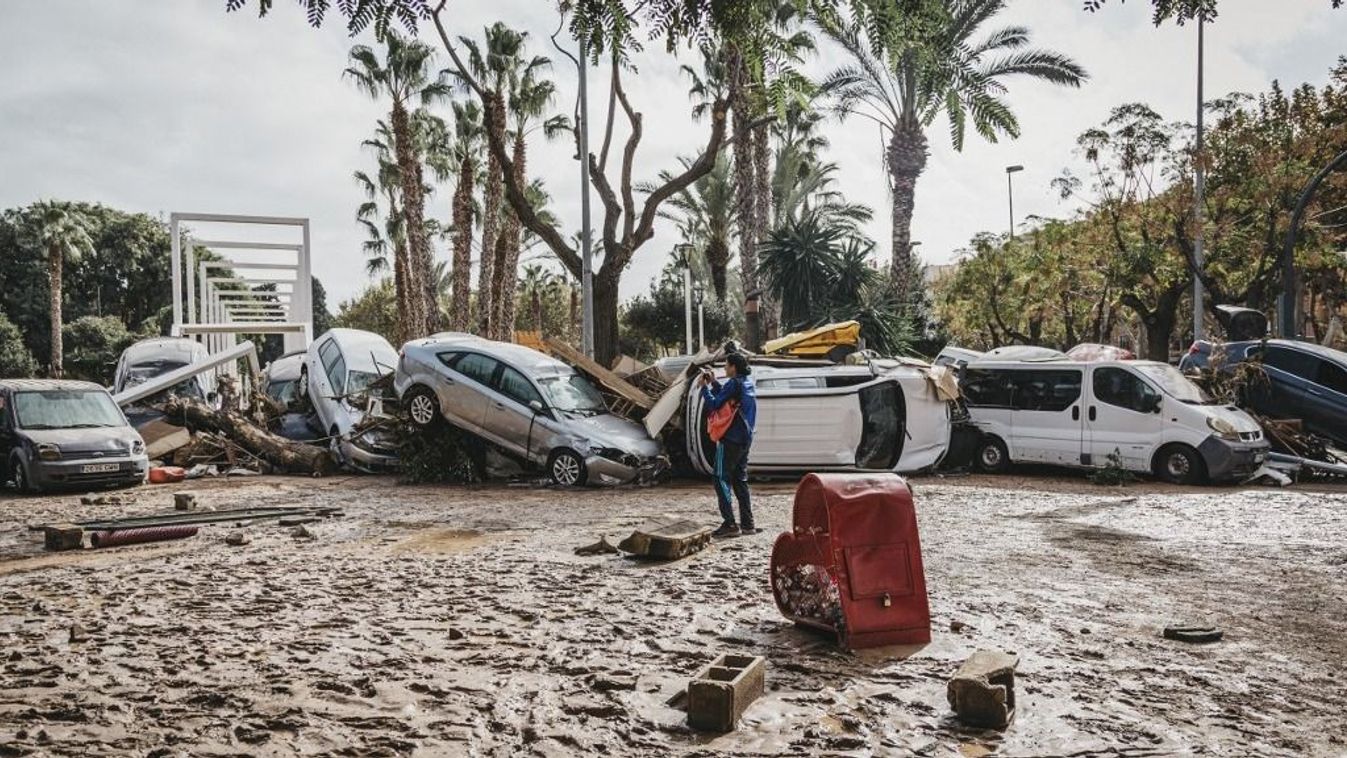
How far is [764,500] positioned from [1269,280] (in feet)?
63.8

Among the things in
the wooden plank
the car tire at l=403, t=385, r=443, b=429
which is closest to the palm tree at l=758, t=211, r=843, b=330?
the wooden plank

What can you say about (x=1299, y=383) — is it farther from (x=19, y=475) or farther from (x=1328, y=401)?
(x=19, y=475)

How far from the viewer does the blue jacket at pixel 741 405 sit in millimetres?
9227

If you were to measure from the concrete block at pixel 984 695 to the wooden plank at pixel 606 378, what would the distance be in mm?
11076

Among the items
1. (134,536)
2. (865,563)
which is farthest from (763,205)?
(865,563)

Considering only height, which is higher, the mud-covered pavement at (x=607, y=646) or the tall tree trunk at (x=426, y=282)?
the tall tree trunk at (x=426, y=282)

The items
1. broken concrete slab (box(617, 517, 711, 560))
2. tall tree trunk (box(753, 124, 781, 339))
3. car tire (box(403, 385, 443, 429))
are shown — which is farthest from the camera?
tall tree trunk (box(753, 124, 781, 339))

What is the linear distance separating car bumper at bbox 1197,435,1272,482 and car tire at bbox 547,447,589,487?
859 cm

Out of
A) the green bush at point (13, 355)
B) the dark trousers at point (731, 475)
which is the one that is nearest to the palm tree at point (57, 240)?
the green bush at point (13, 355)

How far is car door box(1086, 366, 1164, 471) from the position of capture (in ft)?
47.2

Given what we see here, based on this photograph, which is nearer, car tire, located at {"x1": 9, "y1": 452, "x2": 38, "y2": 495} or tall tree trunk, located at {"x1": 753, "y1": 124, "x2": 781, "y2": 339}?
car tire, located at {"x1": 9, "y1": 452, "x2": 38, "y2": 495}

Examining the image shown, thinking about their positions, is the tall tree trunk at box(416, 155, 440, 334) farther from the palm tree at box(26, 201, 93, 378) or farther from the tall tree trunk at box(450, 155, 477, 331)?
the palm tree at box(26, 201, 93, 378)

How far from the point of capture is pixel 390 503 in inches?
499

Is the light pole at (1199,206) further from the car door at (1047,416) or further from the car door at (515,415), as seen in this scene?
the car door at (515,415)
